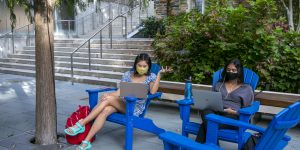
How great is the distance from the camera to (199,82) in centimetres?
635

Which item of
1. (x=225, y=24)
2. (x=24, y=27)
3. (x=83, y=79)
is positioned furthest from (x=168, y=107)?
(x=24, y=27)

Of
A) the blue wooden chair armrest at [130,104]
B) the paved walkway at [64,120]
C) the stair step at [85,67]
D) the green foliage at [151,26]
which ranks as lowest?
the paved walkway at [64,120]

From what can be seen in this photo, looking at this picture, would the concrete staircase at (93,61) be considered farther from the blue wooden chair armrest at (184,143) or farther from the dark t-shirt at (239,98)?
the blue wooden chair armrest at (184,143)

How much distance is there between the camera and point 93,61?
10766 millimetres

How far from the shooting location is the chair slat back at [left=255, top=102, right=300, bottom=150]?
254 centimetres

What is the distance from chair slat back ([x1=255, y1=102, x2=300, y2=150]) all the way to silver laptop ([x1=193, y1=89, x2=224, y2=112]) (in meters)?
0.96

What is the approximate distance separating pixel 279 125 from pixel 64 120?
381 cm

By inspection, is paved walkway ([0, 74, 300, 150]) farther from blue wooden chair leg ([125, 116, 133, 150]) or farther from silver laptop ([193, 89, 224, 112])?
silver laptop ([193, 89, 224, 112])

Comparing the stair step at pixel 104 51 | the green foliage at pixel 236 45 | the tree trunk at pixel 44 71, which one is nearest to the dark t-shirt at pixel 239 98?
the green foliage at pixel 236 45

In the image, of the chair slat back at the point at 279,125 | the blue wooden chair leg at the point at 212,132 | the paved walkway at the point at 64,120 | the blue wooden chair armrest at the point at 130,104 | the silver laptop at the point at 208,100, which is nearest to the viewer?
the chair slat back at the point at 279,125

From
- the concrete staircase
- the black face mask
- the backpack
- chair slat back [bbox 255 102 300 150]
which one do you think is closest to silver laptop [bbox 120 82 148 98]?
the backpack

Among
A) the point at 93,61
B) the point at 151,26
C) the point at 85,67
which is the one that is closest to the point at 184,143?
the point at 85,67

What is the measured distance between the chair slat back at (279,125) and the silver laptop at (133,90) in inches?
64.7

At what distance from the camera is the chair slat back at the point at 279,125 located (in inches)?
99.9
